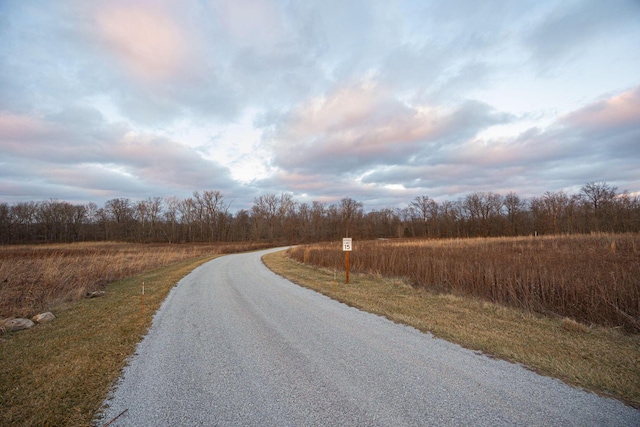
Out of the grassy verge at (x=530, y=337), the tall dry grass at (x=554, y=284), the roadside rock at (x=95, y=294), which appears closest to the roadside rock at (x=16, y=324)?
the roadside rock at (x=95, y=294)

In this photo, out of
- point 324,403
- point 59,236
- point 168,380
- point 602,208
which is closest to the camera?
point 324,403

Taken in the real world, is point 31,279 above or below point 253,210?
below

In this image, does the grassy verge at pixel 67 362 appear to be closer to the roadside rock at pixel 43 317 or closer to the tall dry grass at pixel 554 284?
the roadside rock at pixel 43 317

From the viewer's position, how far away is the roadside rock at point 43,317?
23.9ft

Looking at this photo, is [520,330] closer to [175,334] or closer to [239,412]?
[239,412]

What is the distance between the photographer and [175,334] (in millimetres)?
5848

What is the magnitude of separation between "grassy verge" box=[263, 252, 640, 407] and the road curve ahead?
1.30 ft

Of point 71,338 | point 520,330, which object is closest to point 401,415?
point 520,330

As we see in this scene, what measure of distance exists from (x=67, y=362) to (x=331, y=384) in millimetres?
4164

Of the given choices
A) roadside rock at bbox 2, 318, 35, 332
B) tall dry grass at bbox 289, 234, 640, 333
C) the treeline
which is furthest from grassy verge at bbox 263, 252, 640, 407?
the treeline

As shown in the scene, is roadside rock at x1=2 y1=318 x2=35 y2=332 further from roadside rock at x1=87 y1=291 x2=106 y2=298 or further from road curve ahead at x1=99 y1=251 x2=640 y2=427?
roadside rock at x1=87 y1=291 x2=106 y2=298

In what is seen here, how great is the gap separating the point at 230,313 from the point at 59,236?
83.2 m

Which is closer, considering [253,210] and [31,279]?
[31,279]

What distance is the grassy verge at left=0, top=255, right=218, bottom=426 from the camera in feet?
10.8
